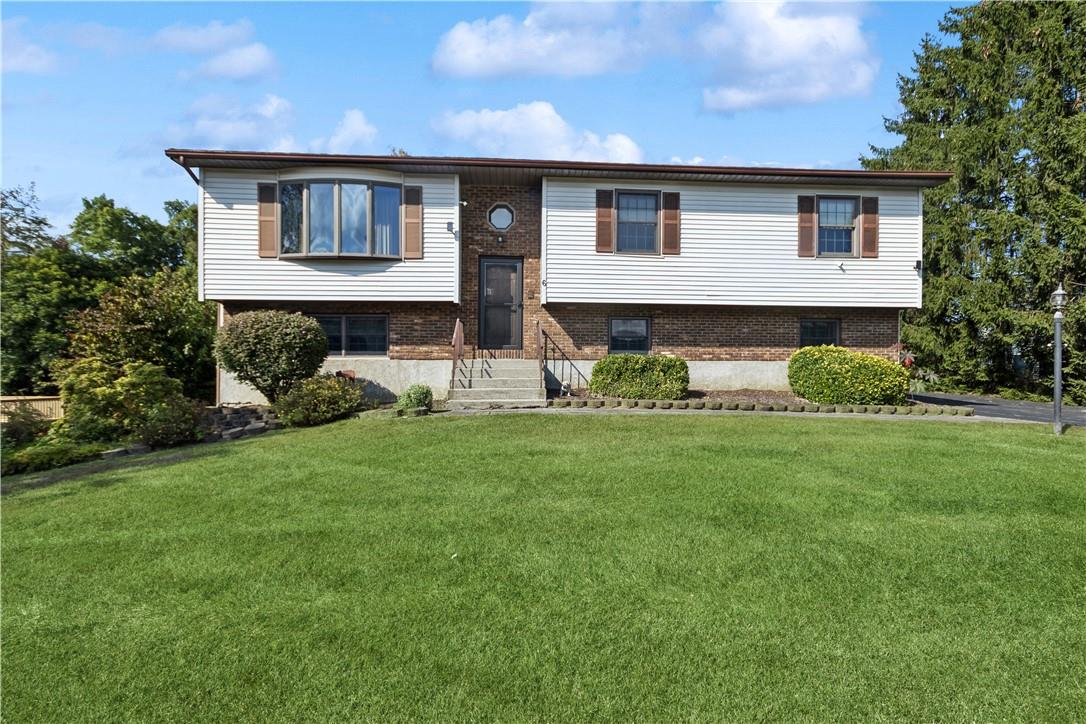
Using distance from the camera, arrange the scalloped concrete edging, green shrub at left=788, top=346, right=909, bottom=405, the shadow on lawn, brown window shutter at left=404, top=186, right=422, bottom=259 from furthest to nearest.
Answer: brown window shutter at left=404, top=186, right=422, bottom=259 → green shrub at left=788, top=346, right=909, bottom=405 → the scalloped concrete edging → the shadow on lawn

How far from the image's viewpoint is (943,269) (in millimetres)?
19062

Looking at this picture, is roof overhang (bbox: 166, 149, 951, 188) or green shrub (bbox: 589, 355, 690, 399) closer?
green shrub (bbox: 589, 355, 690, 399)

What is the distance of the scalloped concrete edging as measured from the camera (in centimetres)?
1138

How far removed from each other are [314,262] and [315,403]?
4.07 m

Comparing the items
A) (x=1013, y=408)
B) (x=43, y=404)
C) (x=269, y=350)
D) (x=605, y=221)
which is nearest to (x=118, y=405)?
(x=269, y=350)

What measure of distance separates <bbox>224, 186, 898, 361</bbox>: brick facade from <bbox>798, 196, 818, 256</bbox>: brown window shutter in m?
1.54

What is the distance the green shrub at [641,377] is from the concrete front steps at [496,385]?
4.80 ft

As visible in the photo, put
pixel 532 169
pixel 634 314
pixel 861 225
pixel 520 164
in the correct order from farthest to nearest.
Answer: pixel 634 314
pixel 861 225
pixel 532 169
pixel 520 164

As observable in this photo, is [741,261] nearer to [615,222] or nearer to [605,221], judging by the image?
[615,222]

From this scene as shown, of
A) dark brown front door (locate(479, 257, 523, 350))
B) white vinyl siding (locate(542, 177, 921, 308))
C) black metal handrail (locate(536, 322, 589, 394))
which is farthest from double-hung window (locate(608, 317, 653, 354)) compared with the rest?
dark brown front door (locate(479, 257, 523, 350))

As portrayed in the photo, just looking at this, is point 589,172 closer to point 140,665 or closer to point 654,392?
point 654,392

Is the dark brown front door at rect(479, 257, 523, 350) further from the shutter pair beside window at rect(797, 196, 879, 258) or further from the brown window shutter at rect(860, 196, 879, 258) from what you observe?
the brown window shutter at rect(860, 196, 879, 258)

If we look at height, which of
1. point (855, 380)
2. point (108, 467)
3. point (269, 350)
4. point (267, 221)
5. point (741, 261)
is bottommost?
point (108, 467)

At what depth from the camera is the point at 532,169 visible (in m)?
13.2
